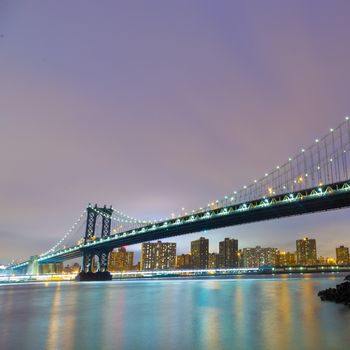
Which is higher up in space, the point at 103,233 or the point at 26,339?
the point at 103,233

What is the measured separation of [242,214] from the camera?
62562mm

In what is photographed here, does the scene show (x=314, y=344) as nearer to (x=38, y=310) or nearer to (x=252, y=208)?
(x=38, y=310)

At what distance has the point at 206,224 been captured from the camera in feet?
230

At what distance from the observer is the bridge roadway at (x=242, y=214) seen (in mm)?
52406

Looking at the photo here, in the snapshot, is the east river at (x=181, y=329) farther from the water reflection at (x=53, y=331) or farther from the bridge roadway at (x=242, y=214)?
the bridge roadway at (x=242, y=214)

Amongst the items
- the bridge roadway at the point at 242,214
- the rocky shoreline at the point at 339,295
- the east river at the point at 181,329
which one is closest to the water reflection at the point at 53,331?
the east river at the point at 181,329

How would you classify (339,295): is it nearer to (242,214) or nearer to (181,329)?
(181,329)

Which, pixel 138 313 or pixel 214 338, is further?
pixel 138 313

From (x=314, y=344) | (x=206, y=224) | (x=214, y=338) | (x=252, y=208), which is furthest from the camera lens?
(x=206, y=224)

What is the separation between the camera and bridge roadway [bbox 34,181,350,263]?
52.4 meters

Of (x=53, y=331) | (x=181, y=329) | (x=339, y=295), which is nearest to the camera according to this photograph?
(x=53, y=331)

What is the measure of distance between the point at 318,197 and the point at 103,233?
5449cm

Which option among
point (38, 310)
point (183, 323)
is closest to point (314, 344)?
point (183, 323)

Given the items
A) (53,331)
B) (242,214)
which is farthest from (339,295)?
(242,214)
